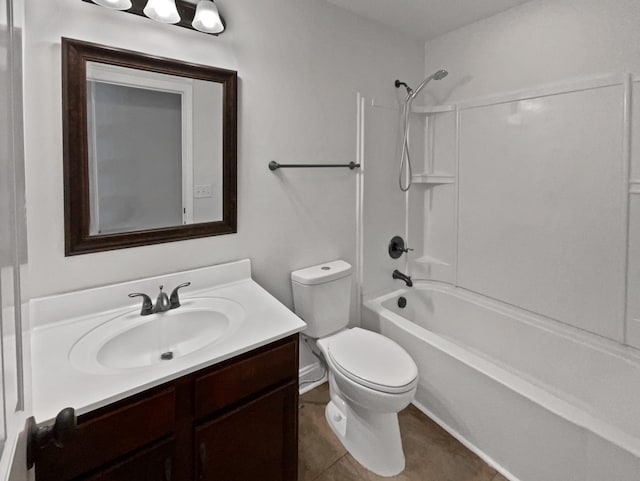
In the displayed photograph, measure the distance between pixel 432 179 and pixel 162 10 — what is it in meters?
1.98

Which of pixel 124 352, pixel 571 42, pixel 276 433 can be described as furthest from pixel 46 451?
pixel 571 42

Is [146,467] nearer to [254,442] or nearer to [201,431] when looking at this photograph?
[201,431]

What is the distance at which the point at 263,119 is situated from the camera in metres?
1.75

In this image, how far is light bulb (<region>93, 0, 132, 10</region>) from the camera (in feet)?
4.15

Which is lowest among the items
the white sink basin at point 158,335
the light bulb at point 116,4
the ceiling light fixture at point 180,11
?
the white sink basin at point 158,335

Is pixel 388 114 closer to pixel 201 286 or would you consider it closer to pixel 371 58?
pixel 371 58

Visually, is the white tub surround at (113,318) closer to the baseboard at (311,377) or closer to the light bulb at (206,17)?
the baseboard at (311,377)

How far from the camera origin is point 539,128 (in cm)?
197

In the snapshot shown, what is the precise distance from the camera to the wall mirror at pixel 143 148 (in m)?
1.28

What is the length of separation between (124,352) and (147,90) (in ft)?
3.50

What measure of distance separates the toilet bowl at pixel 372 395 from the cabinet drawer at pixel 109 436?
33.3 inches

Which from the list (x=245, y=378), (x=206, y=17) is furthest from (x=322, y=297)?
(x=206, y=17)

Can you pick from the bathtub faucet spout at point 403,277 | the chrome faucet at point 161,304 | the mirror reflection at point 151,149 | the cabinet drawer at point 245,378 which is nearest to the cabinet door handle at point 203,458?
the cabinet drawer at point 245,378

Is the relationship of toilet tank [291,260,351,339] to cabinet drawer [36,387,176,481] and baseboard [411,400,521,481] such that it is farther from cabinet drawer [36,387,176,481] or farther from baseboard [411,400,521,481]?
cabinet drawer [36,387,176,481]
